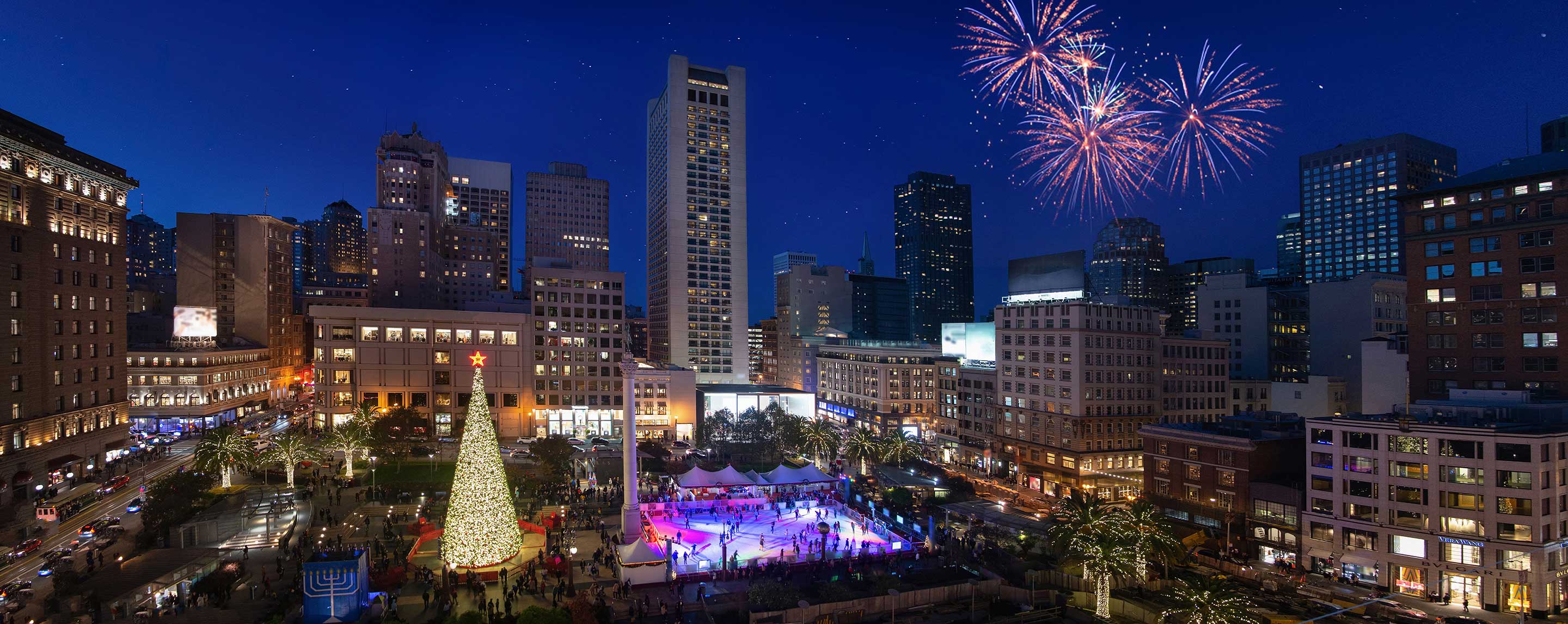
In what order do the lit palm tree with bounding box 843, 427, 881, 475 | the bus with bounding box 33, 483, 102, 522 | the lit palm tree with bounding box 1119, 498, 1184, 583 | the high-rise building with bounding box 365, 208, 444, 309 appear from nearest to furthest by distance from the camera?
the lit palm tree with bounding box 1119, 498, 1184, 583, the bus with bounding box 33, 483, 102, 522, the lit palm tree with bounding box 843, 427, 881, 475, the high-rise building with bounding box 365, 208, 444, 309

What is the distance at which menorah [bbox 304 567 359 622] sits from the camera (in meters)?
32.4

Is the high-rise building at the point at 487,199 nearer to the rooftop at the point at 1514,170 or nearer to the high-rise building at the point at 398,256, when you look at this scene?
the high-rise building at the point at 398,256

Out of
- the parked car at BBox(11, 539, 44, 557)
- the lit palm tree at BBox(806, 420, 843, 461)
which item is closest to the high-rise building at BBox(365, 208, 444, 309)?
the lit palm tree at BBox(806, 420, 843, 461)

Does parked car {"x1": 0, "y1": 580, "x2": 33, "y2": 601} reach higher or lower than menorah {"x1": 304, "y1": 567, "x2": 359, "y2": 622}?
lower

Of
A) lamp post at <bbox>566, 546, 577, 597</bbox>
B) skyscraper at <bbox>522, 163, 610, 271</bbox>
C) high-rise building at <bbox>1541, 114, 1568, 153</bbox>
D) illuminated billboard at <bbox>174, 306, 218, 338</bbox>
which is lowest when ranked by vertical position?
lamp post at <bbox>566, 546, 577, 597</bbox>

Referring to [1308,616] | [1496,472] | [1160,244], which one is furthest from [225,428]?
[1160,244]

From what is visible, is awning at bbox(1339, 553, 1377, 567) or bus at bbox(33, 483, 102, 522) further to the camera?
bus at bbox(33, 483, 102, 522)

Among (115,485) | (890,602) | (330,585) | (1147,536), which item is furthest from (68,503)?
(1147,536)

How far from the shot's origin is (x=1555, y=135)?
212 feet

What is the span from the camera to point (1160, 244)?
199625 mm

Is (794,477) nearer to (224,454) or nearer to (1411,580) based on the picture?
(1411,580)

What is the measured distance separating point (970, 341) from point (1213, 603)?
70713mm

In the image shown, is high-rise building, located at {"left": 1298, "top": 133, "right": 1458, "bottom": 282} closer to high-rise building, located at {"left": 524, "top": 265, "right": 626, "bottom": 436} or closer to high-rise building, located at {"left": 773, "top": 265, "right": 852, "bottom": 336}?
high-rise building, located at {"left": 773, "top": 265, "right": 852, "bottom": 336}

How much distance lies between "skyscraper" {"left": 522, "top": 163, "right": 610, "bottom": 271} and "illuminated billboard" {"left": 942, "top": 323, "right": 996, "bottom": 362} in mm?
110083
